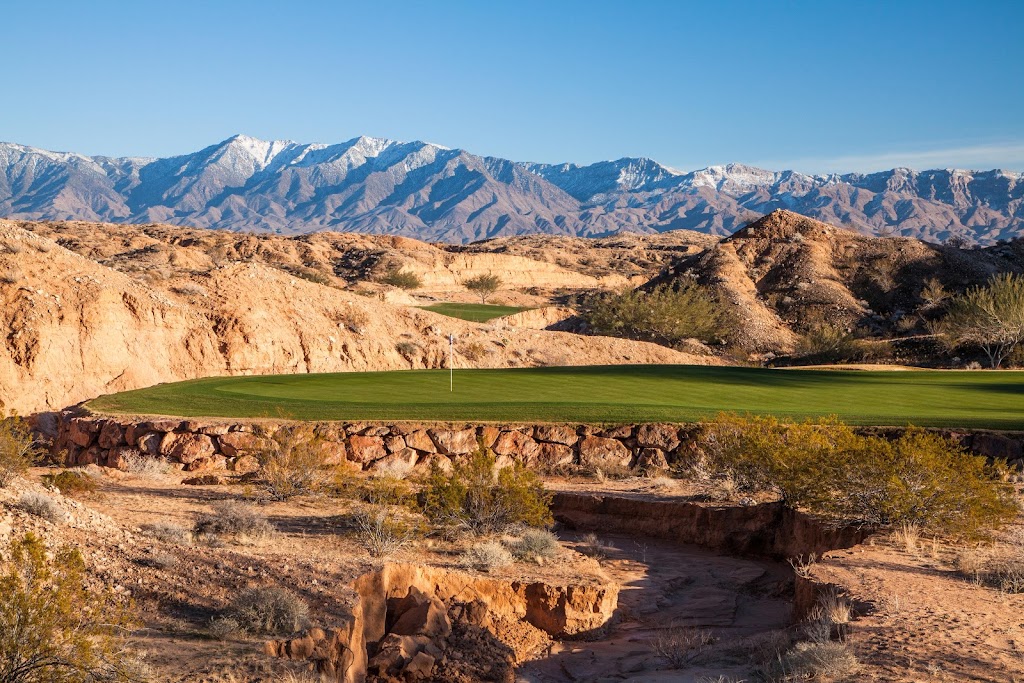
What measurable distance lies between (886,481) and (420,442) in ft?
27.7

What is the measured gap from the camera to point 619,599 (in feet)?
38.1

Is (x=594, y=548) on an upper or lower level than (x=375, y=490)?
lower

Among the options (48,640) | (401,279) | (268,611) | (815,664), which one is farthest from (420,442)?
(401,279)

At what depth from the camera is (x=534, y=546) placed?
11742 millimetres

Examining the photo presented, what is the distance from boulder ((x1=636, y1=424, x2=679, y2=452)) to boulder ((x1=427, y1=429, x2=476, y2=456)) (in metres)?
3.26

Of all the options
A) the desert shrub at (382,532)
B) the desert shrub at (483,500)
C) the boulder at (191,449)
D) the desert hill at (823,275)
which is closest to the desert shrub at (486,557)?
the desert shrub at (382,532)

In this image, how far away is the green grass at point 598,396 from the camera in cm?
1817

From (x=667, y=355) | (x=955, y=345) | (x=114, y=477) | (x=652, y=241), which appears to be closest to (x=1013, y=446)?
(x=114, y=477)

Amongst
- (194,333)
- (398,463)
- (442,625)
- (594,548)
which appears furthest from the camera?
(194,333)

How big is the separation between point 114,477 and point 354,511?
18.3ft

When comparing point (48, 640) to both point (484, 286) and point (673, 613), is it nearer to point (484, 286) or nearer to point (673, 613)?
point (673, 613)

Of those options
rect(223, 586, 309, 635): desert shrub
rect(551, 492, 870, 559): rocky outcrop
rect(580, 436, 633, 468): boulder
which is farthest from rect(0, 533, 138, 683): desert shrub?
rect(580, 436, 633, 468): boulder

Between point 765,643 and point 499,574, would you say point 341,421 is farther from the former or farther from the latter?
point 765,643

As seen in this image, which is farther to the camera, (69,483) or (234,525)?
(69,483)
